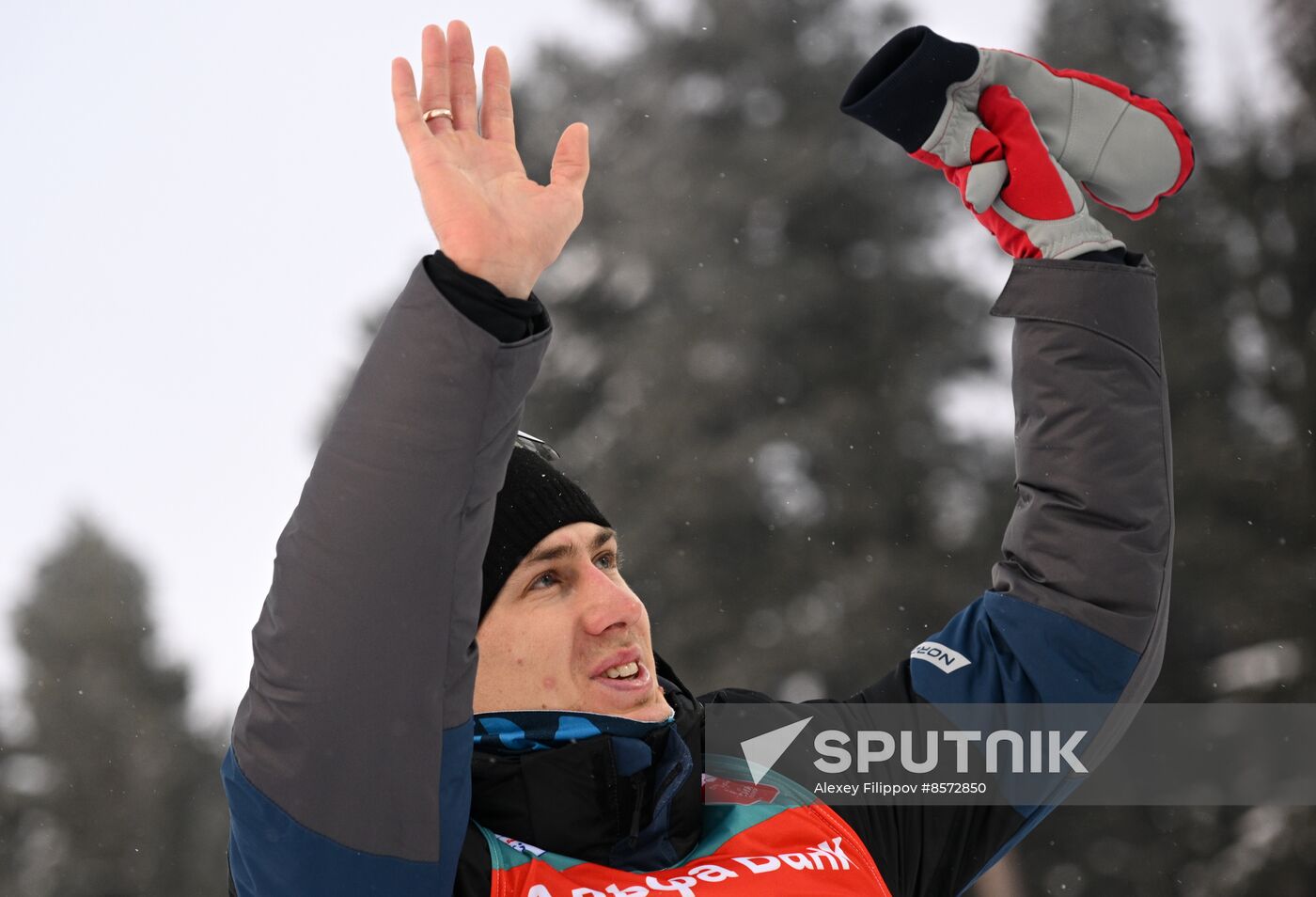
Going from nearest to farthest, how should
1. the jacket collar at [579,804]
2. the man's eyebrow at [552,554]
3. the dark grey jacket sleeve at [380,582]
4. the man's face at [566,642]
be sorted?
the dark grey jacket sleeve at [380,582] < the jacket collar at [579,804] < the man's face at [566,642] < the man's eyebrow at [552,554]

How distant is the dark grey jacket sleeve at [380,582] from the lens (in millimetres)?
1496

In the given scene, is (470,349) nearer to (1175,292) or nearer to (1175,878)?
(1175,878)

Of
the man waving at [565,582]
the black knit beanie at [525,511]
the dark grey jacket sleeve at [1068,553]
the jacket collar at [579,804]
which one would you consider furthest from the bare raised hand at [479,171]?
the dark grey jacket sleeve at [1068,553]

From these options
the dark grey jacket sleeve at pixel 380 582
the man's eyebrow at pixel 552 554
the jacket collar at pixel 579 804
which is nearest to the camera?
the dark grey jacket sleeve at pixel 380 582

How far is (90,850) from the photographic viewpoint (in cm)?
1756

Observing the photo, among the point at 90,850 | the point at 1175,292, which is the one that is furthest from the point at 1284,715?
the point at 90,850

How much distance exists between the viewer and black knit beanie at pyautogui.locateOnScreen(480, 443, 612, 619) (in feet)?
7.30

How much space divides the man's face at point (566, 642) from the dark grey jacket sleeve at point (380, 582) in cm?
57

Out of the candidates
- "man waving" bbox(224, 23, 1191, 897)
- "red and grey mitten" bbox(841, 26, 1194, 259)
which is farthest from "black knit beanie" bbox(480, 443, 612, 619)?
"red and grey mitten" bbox(841, 26, 1194, 259)

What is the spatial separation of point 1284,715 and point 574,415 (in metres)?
7.72

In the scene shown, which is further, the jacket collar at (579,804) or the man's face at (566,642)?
the man's face at (566,642)

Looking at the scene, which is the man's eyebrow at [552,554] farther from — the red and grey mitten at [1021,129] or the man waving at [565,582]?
the red and grey mitten at [1021,129]

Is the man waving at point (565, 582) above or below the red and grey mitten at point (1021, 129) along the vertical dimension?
below

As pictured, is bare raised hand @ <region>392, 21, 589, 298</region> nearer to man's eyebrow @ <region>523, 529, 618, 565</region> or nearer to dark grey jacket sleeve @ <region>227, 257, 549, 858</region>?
dark grey jacket sleeve @ <region>227, 257, 549, 858</region>
